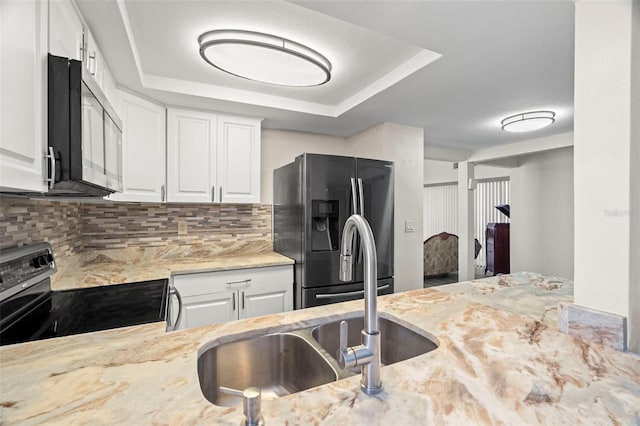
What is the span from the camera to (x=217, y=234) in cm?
300

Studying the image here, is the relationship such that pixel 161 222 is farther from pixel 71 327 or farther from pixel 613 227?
pixel 613 227

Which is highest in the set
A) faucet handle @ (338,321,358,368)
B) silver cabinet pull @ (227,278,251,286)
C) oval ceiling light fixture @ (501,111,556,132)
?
oval ceiling light fixture @ (501,111,556,132)

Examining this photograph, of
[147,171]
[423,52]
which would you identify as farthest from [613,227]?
[147,171]

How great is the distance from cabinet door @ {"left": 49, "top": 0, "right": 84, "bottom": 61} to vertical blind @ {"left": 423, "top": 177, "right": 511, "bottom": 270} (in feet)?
23.1

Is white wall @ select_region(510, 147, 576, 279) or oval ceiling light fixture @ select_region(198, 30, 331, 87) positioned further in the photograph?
white wall @ select_region(510, 147, 576, 279)

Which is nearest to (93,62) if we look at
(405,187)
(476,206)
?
(405,187)

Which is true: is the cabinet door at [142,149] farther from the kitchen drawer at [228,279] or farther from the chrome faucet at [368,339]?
the chrome faucet at [368,339]

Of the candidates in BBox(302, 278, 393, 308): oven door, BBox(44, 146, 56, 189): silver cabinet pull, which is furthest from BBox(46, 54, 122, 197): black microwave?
BBox(302, 278, 393, 308): oven door

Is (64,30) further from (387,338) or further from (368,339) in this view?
(387,338)

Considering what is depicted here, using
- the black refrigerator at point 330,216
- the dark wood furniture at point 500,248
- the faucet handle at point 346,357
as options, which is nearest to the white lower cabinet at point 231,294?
the black refrigerator at point 330,216

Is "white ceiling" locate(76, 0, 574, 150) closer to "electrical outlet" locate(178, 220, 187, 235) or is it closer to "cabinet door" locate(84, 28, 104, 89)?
"cabinet door" locate(84, 28, 104, 89)

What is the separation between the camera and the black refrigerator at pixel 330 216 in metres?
2.42

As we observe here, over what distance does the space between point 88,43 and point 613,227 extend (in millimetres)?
2246

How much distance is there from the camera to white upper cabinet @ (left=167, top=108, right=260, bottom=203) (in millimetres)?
2524
